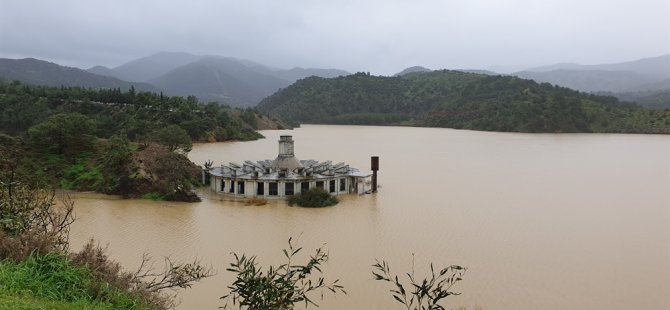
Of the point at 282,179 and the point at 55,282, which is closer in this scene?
the point at 55,282

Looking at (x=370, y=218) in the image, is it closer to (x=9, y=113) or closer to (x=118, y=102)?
(x=9, y=113)

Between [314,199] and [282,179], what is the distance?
78.6 inches

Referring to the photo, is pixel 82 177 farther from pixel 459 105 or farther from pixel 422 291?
pixel 459 105

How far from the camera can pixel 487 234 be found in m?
18.7

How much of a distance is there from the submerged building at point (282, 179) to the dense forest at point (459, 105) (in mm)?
71067

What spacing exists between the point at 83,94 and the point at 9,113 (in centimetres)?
1166

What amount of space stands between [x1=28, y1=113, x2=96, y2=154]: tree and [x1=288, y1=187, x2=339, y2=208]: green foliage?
13.5m

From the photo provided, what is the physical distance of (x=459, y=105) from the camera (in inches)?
4370

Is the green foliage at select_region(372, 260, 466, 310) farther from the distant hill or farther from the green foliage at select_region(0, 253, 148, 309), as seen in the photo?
the distant hill

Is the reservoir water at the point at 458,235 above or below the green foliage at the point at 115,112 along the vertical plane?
below

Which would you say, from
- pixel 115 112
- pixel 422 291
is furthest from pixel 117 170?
pixel 115 112

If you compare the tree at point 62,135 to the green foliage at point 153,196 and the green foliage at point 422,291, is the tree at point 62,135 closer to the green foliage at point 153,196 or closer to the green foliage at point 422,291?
the green foliage at point 153,196

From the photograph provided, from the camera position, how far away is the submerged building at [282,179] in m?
23.6

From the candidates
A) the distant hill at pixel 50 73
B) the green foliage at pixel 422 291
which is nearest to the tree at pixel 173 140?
the green foliage at pixel 422 291
